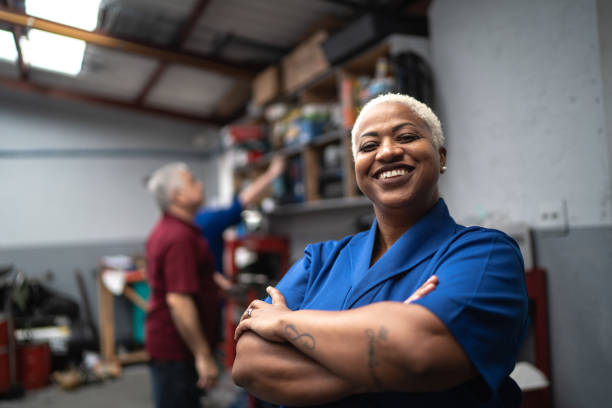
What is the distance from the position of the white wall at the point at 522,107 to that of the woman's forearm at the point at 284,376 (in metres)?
1.23

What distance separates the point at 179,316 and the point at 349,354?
121 centimetres

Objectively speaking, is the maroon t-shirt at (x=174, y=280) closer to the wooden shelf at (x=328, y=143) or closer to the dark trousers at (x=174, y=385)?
the dark trousers at (x=174, y=385)

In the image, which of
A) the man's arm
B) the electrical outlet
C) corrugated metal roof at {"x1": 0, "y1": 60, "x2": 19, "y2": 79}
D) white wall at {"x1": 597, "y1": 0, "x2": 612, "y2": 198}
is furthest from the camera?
corrugated metal roof at {"x1": 0, "y1": 60, "x2": 19, "y2": 79}

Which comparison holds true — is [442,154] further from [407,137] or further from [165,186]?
[165,186]

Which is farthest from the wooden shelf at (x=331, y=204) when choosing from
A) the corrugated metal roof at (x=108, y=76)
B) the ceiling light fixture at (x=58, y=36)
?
the corrugated metal roof at (x=108, y=76)

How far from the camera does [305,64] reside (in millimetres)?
3188

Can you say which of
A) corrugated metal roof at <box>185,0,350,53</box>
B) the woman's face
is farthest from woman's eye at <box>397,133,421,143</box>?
corrugated metal roof at <box>185,0,350,53</box>

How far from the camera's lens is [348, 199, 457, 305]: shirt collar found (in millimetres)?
885

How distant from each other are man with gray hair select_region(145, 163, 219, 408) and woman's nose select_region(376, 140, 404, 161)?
115cm

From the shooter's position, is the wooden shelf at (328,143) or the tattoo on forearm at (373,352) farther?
the wooden shelf at (328,143)

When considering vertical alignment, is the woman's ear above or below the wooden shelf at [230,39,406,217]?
below

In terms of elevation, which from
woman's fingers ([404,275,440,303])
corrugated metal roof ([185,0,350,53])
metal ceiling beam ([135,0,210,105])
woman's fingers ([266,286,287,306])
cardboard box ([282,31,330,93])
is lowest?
woman's fingers ([266,286,287,306])

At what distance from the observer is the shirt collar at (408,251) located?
2.90 feet

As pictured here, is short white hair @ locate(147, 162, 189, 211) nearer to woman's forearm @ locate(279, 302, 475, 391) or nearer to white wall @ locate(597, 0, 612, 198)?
woman's forearm @ locate(279, 302, 475, 391)
